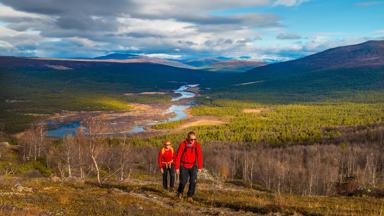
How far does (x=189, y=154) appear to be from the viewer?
61.6 ft

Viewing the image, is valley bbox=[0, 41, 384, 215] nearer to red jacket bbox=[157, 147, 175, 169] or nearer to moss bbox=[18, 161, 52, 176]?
moss bbox=[18, 161, 52, 176]

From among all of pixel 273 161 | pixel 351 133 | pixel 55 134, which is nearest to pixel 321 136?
pixel 351 133

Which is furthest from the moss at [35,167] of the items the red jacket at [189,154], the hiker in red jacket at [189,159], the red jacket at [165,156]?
the red jacket at [189,154]

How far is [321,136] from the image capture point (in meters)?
139

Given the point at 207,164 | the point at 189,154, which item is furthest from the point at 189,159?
the point at 207,164

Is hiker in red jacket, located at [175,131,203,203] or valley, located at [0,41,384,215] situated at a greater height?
hiker in red jacket, located at [175,131,203,203]

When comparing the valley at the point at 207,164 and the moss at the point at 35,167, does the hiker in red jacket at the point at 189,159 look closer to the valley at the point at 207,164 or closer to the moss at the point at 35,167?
the valley at the point at 207,164

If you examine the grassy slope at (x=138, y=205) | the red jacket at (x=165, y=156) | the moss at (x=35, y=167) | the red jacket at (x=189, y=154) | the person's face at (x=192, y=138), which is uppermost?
the person's face at (x=192, y=138)

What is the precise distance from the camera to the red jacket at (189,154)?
737 inches

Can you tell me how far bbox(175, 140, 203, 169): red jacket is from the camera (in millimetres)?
18730

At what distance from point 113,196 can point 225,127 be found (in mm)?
149501

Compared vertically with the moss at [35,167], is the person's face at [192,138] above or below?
above

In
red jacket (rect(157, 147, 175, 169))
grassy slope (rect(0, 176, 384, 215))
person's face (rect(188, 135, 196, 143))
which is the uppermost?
person's face (rect(188, 135, 196, 143))

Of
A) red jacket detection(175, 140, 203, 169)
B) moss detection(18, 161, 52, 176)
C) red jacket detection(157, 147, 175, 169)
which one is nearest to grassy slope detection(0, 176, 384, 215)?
red jacket detection(157, 147, 175, 169)
